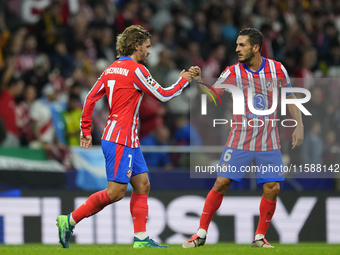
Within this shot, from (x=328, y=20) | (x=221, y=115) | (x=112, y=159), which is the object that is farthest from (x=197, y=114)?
(x=328, y=20)

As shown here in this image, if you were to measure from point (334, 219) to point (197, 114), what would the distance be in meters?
2.87

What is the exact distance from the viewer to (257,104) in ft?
19.1

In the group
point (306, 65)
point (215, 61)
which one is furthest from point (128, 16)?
point (306, 65)

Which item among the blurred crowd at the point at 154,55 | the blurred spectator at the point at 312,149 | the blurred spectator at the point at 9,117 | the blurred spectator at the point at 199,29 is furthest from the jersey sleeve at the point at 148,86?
the blurred spectator at the point at 199,29

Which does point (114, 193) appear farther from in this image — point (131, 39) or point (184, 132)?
point (184, 132)

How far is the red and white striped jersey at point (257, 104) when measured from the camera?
5.73 meters

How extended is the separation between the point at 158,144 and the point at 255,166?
401 cm

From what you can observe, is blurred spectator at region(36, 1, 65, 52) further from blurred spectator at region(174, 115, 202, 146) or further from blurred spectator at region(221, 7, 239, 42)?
blurred spectator at region(221, 7, 239, 42)

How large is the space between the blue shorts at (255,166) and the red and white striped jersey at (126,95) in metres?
0.87

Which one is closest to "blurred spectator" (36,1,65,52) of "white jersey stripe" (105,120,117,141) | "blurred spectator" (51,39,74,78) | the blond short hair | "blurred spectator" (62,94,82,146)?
"blurred spectator" (51,39,74,78)

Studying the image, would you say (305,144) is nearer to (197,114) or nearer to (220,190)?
(197,114)

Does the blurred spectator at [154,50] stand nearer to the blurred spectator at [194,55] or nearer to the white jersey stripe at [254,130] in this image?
the blurred spectator at [194,55]

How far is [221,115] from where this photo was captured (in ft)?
30.8

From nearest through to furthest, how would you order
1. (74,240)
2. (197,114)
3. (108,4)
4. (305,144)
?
(74,240), (305,144), (197,114), (108,4)
